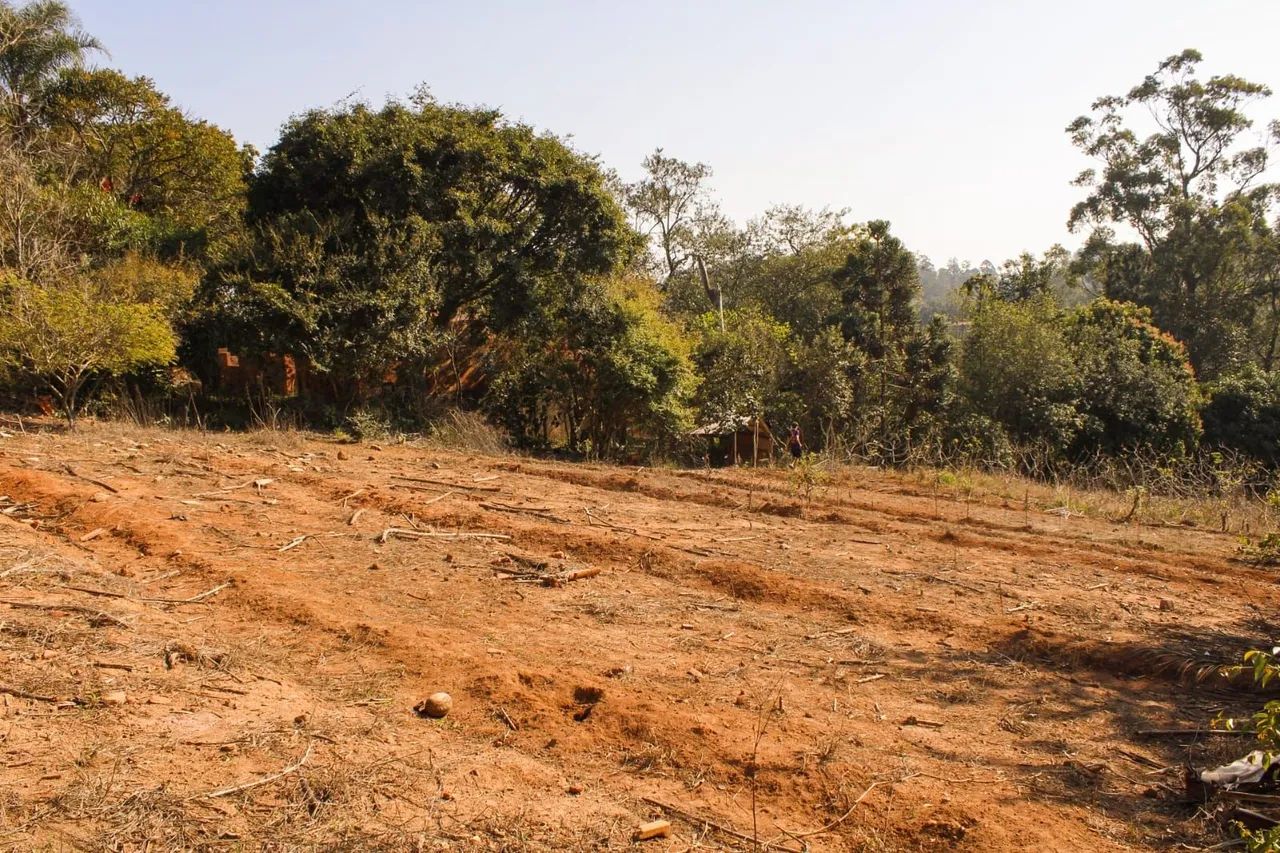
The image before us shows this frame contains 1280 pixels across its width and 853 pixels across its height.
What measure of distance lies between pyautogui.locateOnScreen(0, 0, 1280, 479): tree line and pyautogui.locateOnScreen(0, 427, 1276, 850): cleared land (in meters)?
6.00

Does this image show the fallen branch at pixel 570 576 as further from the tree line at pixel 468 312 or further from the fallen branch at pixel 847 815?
the tree line at pixel 468 312

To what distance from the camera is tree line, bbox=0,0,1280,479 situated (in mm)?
14539

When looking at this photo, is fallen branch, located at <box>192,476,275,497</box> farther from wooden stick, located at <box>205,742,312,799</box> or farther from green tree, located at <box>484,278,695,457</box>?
green tree, located at <box>484,278,695,457</box>

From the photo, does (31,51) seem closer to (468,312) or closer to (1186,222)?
(468,312)

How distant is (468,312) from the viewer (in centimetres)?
1698

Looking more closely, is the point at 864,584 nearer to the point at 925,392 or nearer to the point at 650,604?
the point at 650,604

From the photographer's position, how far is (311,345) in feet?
47.5

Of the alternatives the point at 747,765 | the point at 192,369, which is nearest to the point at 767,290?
the point at 192,369

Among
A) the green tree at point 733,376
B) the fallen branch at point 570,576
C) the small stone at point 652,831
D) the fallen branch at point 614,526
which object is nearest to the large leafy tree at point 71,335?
the fallen branch at point 614,526

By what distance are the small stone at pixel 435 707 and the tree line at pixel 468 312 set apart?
9777 mm

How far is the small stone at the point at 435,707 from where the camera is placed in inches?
171

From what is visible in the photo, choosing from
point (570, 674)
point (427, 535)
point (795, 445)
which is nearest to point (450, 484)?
point (427, 535)

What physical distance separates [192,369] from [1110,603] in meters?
14.6

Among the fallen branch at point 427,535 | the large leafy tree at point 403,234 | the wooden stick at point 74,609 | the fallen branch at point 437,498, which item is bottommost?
the wooden stick at point 74,609
